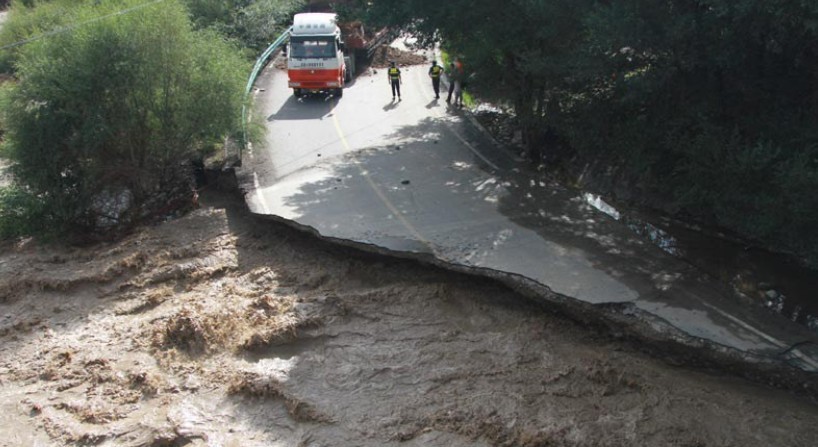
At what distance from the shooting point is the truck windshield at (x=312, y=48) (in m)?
23.5

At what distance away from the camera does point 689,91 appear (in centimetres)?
1250

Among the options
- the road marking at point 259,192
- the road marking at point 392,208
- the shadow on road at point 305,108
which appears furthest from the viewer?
the shadow on road at point 305,108

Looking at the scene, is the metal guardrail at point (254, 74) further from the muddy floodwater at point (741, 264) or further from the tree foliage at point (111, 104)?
the muddy floodwater at point (741, 264)

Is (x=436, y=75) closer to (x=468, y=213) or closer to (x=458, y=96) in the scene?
(x=458, y=96)

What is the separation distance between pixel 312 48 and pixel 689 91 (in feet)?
47.5

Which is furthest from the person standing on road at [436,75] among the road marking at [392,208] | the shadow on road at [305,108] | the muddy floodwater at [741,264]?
the muddy floodwater at [741,264]

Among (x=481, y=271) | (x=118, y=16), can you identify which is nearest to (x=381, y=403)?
(x=481, y=271)

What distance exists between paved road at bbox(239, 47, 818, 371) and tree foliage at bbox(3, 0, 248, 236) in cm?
212

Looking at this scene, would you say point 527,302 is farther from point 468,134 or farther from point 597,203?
point 468,134

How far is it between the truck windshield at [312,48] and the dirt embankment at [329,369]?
11.6 meters

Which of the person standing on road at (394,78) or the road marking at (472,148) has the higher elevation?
the person standing on road at (394,78)

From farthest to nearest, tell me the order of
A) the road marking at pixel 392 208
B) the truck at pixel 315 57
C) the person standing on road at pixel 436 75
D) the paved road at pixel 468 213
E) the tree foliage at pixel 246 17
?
the tree foliage at pixel 246 17 < the truck at pixel 315 57 < the person standing on road at pixel 436 75 < the road marking at pixel 392 208 < the paved road at pixel 468 213

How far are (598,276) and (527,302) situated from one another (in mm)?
1236

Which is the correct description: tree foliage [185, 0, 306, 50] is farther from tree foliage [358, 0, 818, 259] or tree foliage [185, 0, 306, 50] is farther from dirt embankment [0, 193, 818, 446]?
dirt embankment [0, 193, 818, 446]
